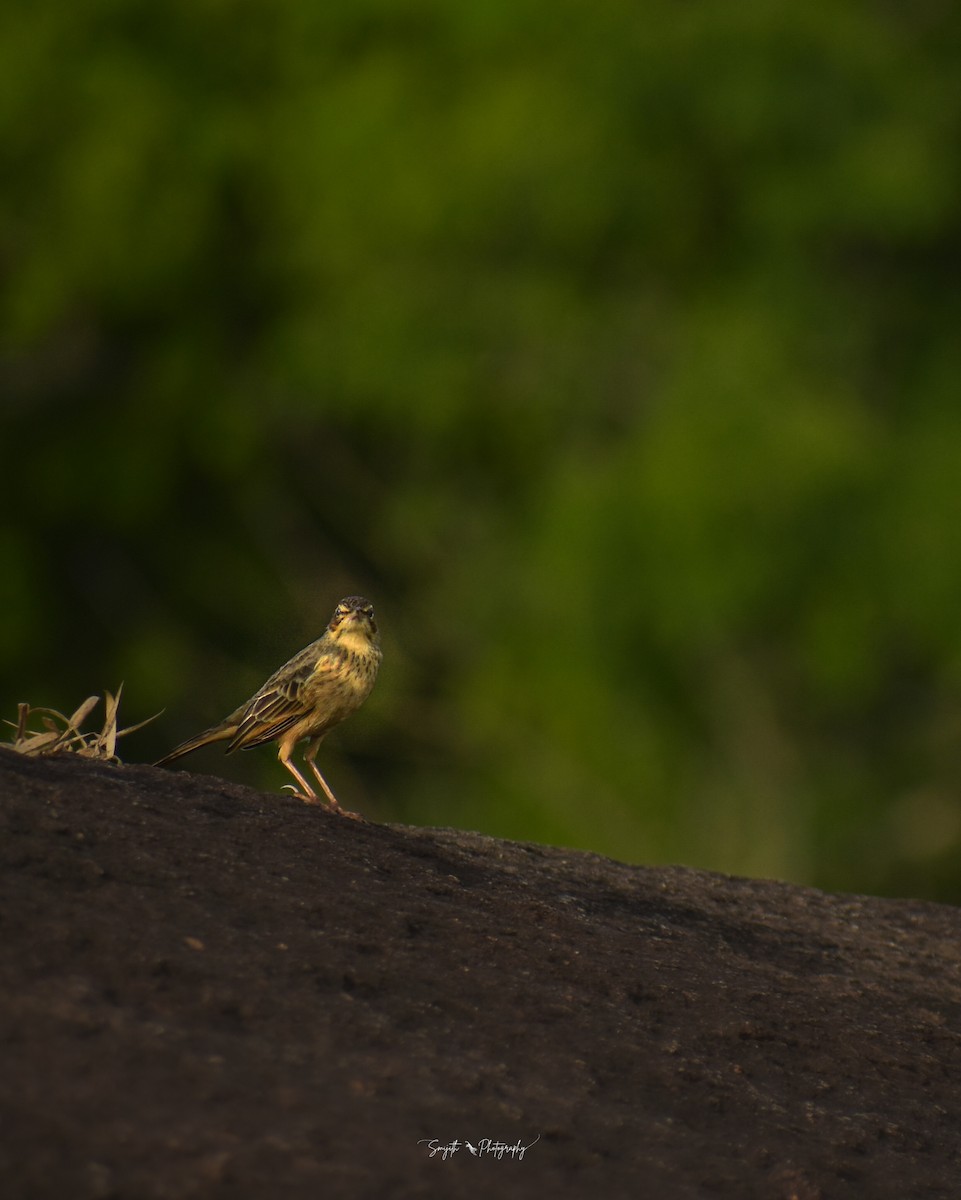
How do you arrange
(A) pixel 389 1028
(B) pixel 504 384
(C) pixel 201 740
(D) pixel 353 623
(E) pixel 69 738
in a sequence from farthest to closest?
(B) pixel 504 384 → (D) pixel 353 623 → (C) pixel 201 740 → (E) pixel 69 738 → (A) pixel 389 1028

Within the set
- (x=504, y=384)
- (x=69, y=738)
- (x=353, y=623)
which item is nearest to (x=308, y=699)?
(x=353, y=623)

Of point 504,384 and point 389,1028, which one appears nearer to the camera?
point 389,1028

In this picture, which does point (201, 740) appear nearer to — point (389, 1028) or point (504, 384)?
point (389, 1028)

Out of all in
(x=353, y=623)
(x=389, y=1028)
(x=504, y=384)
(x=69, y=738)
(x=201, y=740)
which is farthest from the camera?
(x=504, y=384)

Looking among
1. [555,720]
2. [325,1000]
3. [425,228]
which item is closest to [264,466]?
[425,228]

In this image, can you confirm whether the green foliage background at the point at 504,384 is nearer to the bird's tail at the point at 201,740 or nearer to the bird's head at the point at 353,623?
the bird's head at the point at 353,623

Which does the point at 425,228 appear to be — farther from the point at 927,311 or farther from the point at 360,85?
the point at 927,311

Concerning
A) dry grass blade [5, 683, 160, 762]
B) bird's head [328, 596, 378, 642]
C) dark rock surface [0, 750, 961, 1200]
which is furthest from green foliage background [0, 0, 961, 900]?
dark rock surface [0, 750, 961, 1200]

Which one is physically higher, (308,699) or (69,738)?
(308,699)
